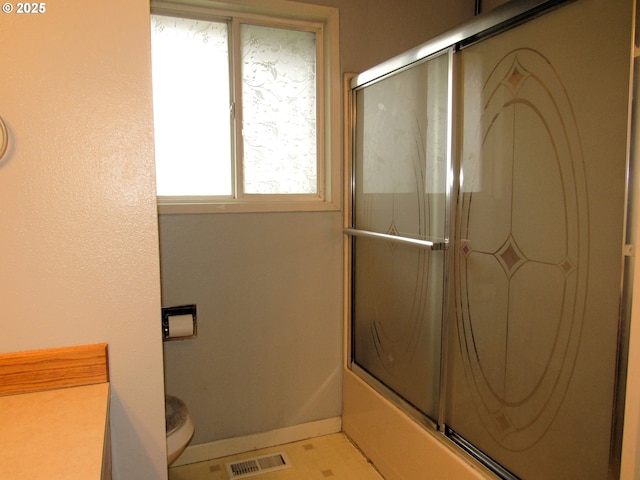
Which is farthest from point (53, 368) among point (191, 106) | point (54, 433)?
point (191, 106)

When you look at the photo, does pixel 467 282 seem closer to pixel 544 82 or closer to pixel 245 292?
pixel 544 82

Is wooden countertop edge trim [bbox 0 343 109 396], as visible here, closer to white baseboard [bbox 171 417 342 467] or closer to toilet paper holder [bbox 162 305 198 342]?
toilet paper holder [bbox 162 305 198 342]

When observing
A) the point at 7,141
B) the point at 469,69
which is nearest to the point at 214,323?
the point at 7,141

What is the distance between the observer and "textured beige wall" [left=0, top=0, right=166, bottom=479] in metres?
1.11

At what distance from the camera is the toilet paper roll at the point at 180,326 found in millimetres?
1817

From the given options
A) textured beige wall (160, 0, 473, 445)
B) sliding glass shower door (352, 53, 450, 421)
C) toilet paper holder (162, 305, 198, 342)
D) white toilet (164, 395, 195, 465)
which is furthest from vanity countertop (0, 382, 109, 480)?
sliding glass shower door (352, 53, 450, 421)

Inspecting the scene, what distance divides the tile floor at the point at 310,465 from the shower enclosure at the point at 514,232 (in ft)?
1.31

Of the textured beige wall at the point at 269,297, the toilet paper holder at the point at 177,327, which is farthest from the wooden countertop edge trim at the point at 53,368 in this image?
the textured beige wall at the point at 269,297

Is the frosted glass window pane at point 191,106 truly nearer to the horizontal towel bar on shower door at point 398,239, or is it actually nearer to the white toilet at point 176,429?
the horizontal towel bar on shower door at point 398,239

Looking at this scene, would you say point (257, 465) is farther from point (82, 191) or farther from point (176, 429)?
point (82, 191)

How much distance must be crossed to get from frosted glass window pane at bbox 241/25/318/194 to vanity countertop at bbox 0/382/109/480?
1.41 meters

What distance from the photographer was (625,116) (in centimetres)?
114

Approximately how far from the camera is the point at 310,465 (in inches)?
88.4

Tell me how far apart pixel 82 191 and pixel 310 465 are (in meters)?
1.66
